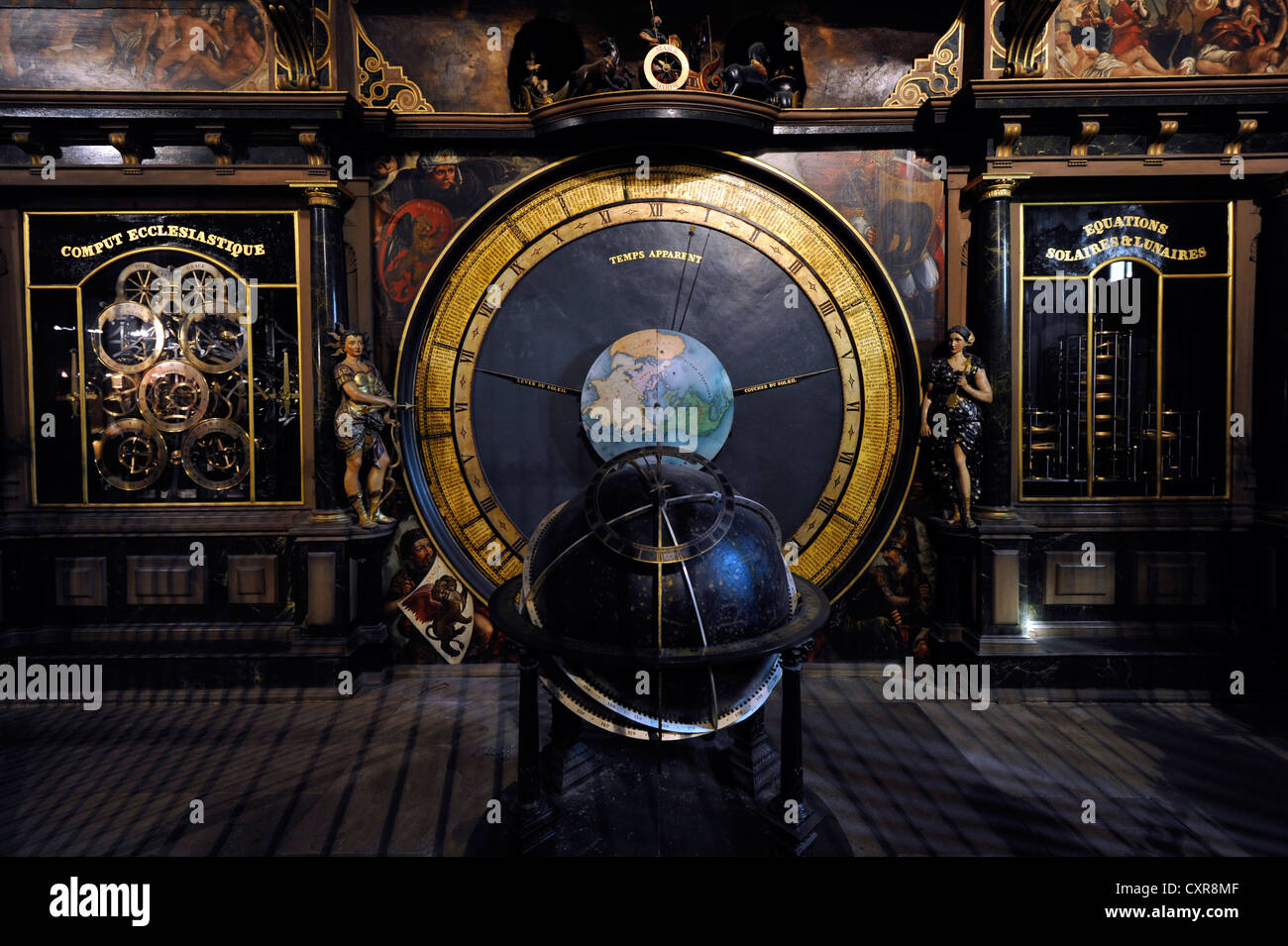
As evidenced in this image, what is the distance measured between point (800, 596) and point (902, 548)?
212cm

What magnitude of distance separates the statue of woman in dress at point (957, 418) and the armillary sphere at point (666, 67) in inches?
107

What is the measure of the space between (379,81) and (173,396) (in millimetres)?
2887

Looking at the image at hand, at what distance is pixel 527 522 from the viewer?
532 cm

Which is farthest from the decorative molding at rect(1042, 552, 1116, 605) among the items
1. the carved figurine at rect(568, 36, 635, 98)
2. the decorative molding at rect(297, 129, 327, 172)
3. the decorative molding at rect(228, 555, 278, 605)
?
the decorative molding at rect(297, 129, 327, 172)

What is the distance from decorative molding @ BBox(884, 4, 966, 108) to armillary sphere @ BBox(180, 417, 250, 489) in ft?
18.4

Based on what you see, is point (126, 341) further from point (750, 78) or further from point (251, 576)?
point (750, 78)

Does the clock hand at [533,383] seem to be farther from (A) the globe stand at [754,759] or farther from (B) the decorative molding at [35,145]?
(B) the decorative molding at [35,145]

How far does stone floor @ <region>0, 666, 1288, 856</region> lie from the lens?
3.21 m

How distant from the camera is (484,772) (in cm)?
378

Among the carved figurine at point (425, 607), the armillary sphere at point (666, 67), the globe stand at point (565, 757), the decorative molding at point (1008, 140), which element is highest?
the armillary sphere at point (666, 67)

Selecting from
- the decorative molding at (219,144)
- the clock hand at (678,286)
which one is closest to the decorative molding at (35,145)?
the decorative molding at (219,144)

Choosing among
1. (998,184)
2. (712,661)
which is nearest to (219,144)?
(712,661)

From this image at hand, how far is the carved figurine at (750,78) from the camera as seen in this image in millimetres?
4980
